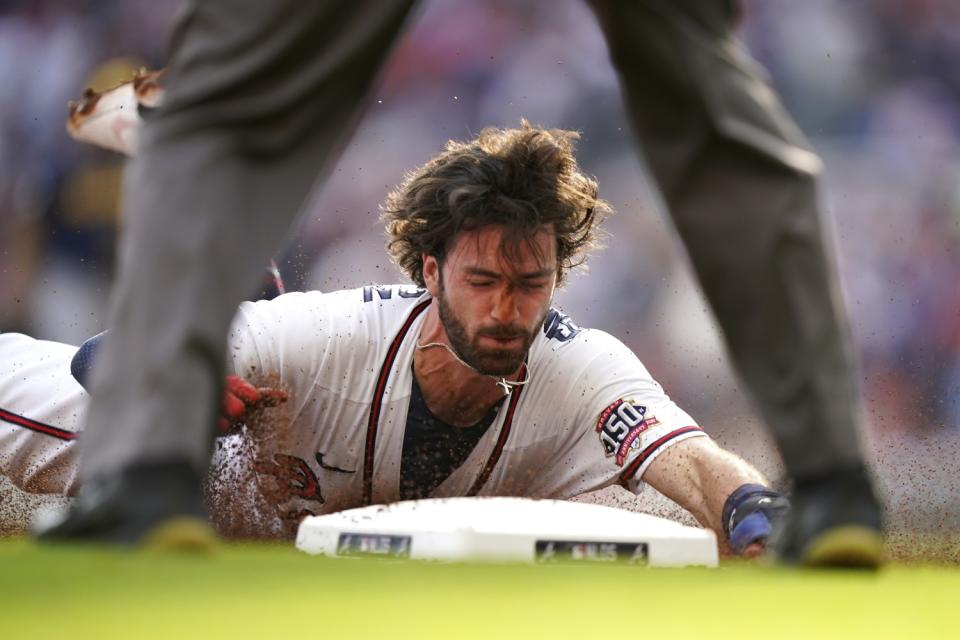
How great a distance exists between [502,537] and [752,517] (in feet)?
3.42

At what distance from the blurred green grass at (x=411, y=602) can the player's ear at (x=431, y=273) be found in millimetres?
2417

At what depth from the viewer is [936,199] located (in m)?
7.22

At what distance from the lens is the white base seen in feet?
7.69

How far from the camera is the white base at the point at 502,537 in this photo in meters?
2.34

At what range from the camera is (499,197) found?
3.91 metres

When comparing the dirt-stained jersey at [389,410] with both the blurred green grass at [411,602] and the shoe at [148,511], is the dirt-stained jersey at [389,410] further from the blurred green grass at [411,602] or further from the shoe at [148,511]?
the shoe at [148,511]

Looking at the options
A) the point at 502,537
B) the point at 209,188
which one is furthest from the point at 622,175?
the point at 209,188

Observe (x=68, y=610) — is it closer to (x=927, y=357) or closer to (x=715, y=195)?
(x=715, y=195)

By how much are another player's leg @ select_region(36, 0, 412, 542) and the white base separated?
979 millimetres

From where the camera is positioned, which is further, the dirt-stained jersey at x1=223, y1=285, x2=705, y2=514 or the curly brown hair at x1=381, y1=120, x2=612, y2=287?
the curly brown hair at x1=381, y1=120, x2=612, y2=287

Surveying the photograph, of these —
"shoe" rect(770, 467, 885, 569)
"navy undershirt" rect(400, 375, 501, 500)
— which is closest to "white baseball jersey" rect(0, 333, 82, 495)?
"navy undershirt" rect(400, 375, 501, 500)

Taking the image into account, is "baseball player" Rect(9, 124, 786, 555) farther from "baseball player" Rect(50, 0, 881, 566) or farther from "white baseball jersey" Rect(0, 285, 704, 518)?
"baseball player" Rect(50, 0, 881, 566)

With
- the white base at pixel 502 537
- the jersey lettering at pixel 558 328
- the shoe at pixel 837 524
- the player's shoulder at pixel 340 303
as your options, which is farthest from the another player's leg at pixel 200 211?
the jersey lettering at pixel 558 328

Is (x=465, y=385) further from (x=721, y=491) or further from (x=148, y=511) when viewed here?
(x=148, y=511)
